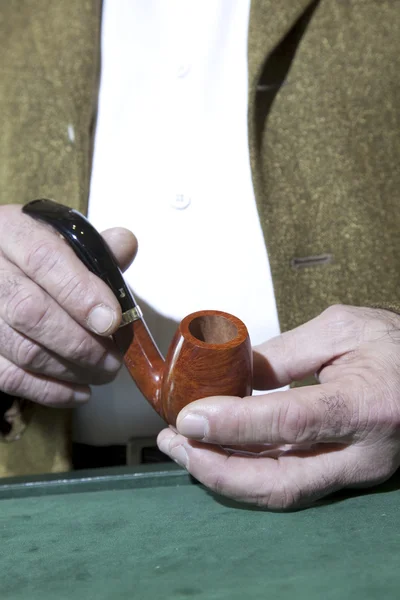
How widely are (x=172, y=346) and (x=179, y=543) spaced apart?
193mm

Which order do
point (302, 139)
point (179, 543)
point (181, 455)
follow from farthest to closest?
1. point (302, 139)
2. point (181, 455)
3. point (179, 543)

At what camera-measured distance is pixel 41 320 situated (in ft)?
2.24

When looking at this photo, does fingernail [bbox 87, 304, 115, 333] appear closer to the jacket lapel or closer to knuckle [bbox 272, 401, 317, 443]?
knuckle [bbox 272, 401, 317, 443]

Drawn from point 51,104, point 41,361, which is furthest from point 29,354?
point 51,104

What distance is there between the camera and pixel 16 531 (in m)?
0.57

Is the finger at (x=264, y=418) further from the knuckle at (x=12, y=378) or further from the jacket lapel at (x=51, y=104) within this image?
the jacket lapel at (x=51, y=104)

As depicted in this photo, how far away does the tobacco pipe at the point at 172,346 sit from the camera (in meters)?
0.59

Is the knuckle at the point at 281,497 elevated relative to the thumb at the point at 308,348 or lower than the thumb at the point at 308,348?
lower

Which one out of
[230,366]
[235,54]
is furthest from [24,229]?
[235,54]

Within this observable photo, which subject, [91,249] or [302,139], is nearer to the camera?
[91,249]

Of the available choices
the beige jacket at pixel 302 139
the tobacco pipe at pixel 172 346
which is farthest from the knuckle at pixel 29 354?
the beige jacket at pixel 302 139

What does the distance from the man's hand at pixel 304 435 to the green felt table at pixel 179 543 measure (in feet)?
0.09

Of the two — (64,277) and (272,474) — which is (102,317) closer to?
(64,277)

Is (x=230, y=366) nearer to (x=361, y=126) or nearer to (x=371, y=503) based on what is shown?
(x=371, y=503)
